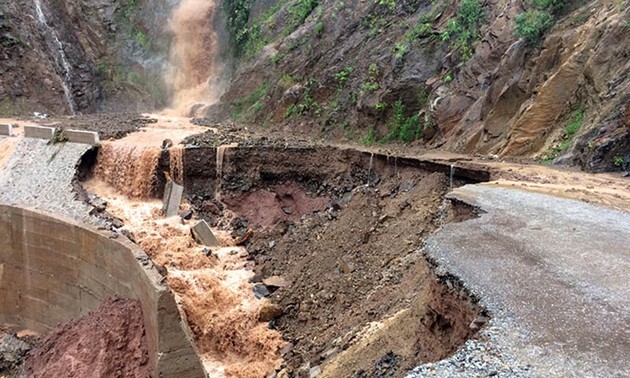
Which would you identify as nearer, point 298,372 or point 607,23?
point 298,372

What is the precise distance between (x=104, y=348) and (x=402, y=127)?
35.0 ft

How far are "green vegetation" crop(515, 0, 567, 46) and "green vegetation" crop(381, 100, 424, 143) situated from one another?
3750mm

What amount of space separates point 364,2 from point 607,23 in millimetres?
10736

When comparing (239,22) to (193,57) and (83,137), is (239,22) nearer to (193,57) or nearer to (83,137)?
(193,57)

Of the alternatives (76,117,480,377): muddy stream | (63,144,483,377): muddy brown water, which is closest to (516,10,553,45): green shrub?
(63,144,483,377): muddy brown water

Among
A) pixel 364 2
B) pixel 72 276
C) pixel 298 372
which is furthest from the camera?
pixel 364 2

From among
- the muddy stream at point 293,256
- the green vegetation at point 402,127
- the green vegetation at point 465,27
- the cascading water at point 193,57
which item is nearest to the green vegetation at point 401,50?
the green vegetation at point 465,27

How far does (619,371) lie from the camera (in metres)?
3.68

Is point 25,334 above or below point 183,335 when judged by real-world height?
below

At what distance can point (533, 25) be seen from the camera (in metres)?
13.6

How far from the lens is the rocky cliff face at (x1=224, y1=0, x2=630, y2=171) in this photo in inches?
466

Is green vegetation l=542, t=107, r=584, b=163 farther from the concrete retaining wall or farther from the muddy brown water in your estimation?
the concrete retaining wall

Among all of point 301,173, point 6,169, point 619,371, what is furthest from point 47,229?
point 619,371

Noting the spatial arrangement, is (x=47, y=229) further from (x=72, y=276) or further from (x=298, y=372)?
(x=298, y=372)
